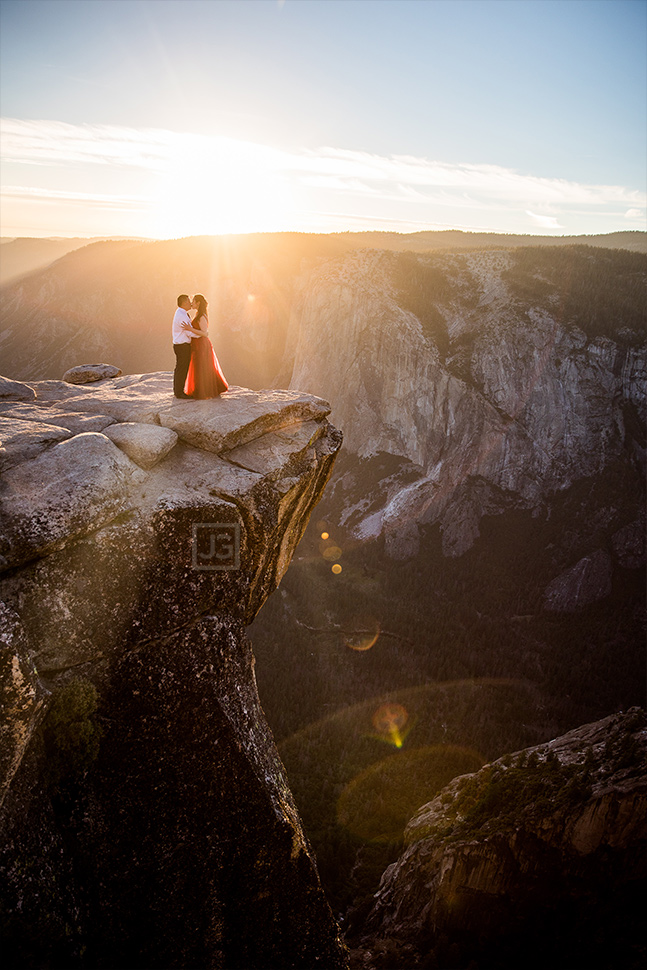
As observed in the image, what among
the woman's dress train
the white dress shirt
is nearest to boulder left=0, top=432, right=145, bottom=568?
the woman's dress train

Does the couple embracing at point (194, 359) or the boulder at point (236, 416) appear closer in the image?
the boulder at point (236, 416)

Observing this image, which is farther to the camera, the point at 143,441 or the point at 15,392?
the point at 15,392

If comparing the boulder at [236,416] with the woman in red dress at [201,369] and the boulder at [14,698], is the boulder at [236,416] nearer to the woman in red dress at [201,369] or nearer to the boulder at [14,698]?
the woman in red dress at [201,369]

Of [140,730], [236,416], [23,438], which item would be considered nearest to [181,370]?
[236,416]

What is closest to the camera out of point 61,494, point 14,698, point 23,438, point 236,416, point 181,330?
point 14,698

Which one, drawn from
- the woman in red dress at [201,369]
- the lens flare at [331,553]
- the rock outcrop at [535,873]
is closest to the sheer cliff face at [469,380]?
the lens flare at [331,553]

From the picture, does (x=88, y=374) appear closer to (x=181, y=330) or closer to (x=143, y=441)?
(x=181, y=330)

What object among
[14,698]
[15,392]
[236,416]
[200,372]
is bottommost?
[14,698]
